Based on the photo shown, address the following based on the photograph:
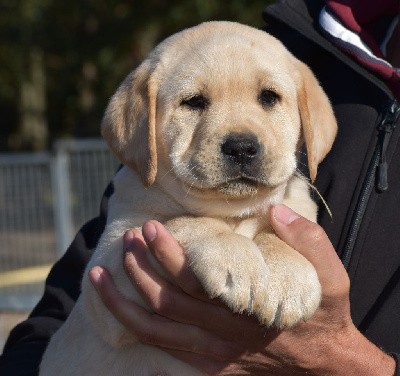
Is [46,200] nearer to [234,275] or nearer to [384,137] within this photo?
[384,137]

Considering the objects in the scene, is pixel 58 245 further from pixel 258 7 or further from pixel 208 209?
pixel 258 7

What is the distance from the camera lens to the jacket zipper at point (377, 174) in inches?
149

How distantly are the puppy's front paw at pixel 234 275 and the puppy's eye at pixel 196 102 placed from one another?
0.60 m

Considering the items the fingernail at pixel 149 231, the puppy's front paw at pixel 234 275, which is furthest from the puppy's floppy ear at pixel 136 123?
the puppy's front paw at pixel 234 275

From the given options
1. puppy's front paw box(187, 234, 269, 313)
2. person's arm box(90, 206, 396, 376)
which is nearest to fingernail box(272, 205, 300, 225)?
person's arm box(90, 206, 396, 376)

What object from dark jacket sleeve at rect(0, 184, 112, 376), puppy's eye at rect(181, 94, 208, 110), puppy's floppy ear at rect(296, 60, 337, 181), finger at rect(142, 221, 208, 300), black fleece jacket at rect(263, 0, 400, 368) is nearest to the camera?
finger at rect(142, 221, 208, 300)

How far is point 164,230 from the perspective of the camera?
320 cm

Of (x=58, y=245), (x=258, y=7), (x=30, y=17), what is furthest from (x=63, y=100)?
(x=58, y=245)

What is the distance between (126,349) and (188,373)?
0.80 feet

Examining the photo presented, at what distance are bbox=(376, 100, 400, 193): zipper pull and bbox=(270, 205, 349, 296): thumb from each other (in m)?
0.64

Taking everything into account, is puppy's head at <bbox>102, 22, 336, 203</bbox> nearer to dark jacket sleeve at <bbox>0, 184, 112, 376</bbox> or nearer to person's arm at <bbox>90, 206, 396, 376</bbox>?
person's arm at <bbox>90, 206, 396, 376</bbox>

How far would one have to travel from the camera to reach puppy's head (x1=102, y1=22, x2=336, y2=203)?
11.0ft

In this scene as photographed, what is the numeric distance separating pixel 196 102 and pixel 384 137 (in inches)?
33.2

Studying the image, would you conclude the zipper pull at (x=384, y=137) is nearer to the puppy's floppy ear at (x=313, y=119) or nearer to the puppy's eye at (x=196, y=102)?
the puppy's floppy ear at (x=313, y=119)
